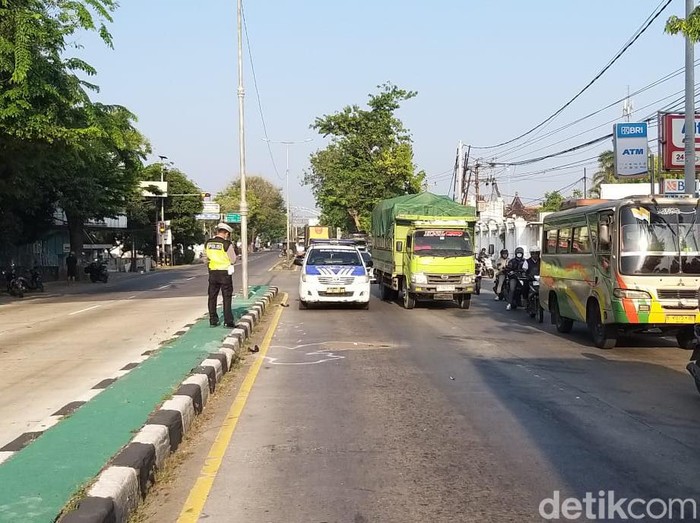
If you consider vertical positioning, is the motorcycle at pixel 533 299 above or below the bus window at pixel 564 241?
below

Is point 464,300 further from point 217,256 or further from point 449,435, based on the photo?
point 449,435

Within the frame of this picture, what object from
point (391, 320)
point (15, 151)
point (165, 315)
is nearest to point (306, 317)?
point (391, 320)

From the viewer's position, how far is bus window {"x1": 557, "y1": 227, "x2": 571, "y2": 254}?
44.7 feet

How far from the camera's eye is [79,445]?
569 cm

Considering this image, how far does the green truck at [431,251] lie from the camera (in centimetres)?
1895

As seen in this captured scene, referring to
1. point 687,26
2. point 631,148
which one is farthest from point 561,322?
point 631,148

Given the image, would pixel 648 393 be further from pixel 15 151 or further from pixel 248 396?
pixel 15 151

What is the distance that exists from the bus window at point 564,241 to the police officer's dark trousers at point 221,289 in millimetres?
6402

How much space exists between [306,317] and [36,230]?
24.3 m

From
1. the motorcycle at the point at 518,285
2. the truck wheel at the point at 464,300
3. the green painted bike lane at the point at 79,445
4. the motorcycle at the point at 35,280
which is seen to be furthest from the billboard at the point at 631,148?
the motorcycle at the point at 35,280

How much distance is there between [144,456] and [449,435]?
271cm

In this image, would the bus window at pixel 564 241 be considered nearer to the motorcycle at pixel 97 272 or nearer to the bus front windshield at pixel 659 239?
the bus front windshield at pixel 659 239

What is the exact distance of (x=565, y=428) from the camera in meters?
6.61

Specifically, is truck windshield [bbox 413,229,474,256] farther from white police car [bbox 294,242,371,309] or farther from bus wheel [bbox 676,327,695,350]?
bus wheel [bbox 676,327,695,350]
